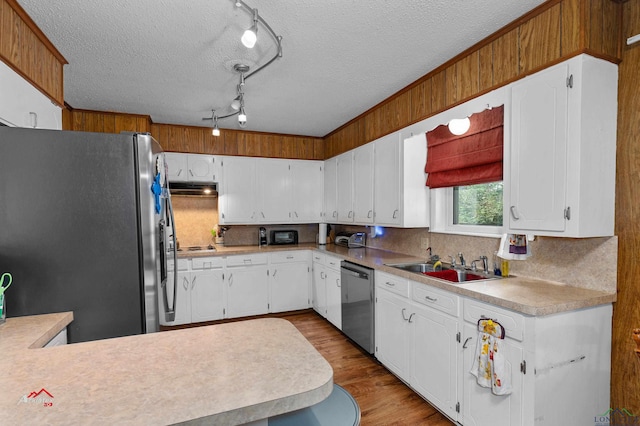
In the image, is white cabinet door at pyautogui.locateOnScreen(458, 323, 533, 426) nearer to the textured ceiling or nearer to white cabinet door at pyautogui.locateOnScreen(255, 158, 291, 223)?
the textured ceiling

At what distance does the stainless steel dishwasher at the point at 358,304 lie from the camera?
292 centimetres

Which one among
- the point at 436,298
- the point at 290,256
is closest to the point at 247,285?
the point at 290,256

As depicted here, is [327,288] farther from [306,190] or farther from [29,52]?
[29,52]

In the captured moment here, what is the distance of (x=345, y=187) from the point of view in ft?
13.4

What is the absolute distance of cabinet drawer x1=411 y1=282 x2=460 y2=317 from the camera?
78.5 inches

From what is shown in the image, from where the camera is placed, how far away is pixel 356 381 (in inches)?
103

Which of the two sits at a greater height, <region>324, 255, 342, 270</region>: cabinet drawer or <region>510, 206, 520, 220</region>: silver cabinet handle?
<region>510, 206, 520, 220</region>: silver cabinet handle

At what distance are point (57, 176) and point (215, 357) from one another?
4.19 ft

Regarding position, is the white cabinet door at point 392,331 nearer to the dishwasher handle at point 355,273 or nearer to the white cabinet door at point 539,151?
the dishwasher handle at point 355,273

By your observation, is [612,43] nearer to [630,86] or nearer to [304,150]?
[630,86]

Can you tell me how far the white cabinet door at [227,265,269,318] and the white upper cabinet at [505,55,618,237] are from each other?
10.3 ft

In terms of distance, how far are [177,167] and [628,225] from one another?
4.22 m

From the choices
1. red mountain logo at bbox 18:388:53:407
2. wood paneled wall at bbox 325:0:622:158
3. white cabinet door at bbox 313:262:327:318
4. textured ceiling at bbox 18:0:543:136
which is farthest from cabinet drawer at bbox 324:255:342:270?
red mountain logo at bbox 18:388:53:407

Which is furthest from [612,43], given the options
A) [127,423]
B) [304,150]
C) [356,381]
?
[304,150]
